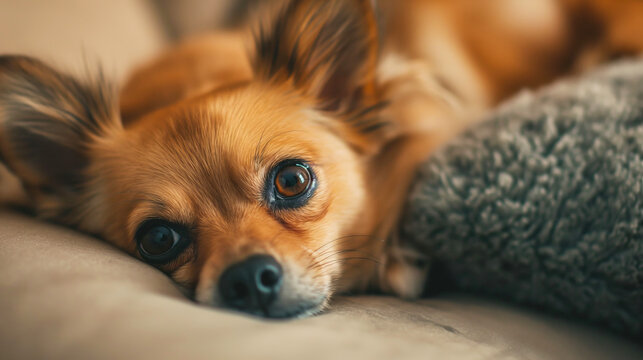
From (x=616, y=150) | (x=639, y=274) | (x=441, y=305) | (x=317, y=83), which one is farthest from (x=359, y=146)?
(x=639, y=274)

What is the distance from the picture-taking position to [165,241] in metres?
1.14

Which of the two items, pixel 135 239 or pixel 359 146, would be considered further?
pixel 359 146

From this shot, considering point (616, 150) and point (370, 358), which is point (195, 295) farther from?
point (616, 150)

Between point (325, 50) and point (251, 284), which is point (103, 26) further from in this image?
point (251, 284)

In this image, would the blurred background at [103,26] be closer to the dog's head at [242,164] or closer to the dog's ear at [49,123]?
the dog's ear at [49,123]

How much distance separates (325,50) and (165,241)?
706mm

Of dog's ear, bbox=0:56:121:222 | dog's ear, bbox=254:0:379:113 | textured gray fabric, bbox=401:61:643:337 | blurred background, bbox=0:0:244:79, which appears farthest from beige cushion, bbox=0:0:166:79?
textured gray fabric, bbox=401:61:643:337

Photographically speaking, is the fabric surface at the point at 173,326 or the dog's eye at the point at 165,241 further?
the dog's eye at the point at 165,241

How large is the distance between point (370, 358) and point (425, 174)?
2.41 ft

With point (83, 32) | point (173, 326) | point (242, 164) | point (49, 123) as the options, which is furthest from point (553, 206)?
point (83, 32)

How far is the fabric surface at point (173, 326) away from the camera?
2.06 ft

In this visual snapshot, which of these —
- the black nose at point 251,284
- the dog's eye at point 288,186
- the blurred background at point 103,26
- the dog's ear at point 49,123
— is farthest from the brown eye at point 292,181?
the blurred background at point 103,26

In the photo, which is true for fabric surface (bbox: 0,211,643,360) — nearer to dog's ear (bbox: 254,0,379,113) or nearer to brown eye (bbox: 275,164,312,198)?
brown eye (bbox: 275,164,312,198)

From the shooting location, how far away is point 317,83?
1.41 metres
